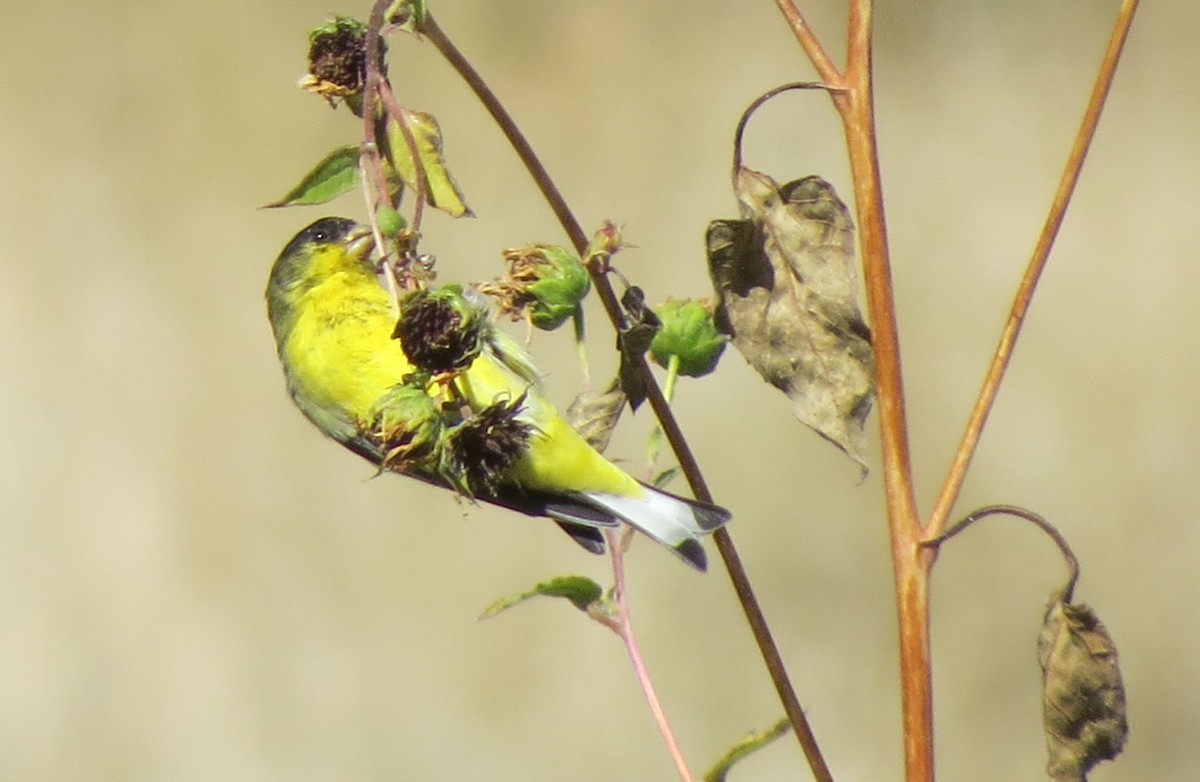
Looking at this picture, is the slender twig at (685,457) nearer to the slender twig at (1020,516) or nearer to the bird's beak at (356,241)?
the slender twig at (1020,516)

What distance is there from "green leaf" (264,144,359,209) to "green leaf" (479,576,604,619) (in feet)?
0.89

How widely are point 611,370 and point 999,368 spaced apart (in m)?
1.98

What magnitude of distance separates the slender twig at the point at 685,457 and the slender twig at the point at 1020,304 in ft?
0.33

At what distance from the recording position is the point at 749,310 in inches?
30.7

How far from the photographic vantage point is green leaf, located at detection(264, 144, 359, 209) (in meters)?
0.80

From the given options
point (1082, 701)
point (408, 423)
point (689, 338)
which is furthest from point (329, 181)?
point (1082, 701)

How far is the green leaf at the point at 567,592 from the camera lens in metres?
0.79

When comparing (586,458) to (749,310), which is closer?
(749,310)

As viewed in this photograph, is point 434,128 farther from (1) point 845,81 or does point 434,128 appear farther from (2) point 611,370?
(2) point 611,370

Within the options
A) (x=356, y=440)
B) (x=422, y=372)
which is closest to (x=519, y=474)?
(x=356, y=440)

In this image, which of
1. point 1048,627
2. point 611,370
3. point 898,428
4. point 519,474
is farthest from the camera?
point 611,370

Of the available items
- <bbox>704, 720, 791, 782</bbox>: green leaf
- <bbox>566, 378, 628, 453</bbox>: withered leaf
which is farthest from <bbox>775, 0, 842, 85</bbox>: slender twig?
<bbox>704, 720, 791, 782</bbox>: green leaf

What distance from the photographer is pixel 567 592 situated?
811 millimetres

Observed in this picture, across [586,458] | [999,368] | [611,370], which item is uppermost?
[611,370]
